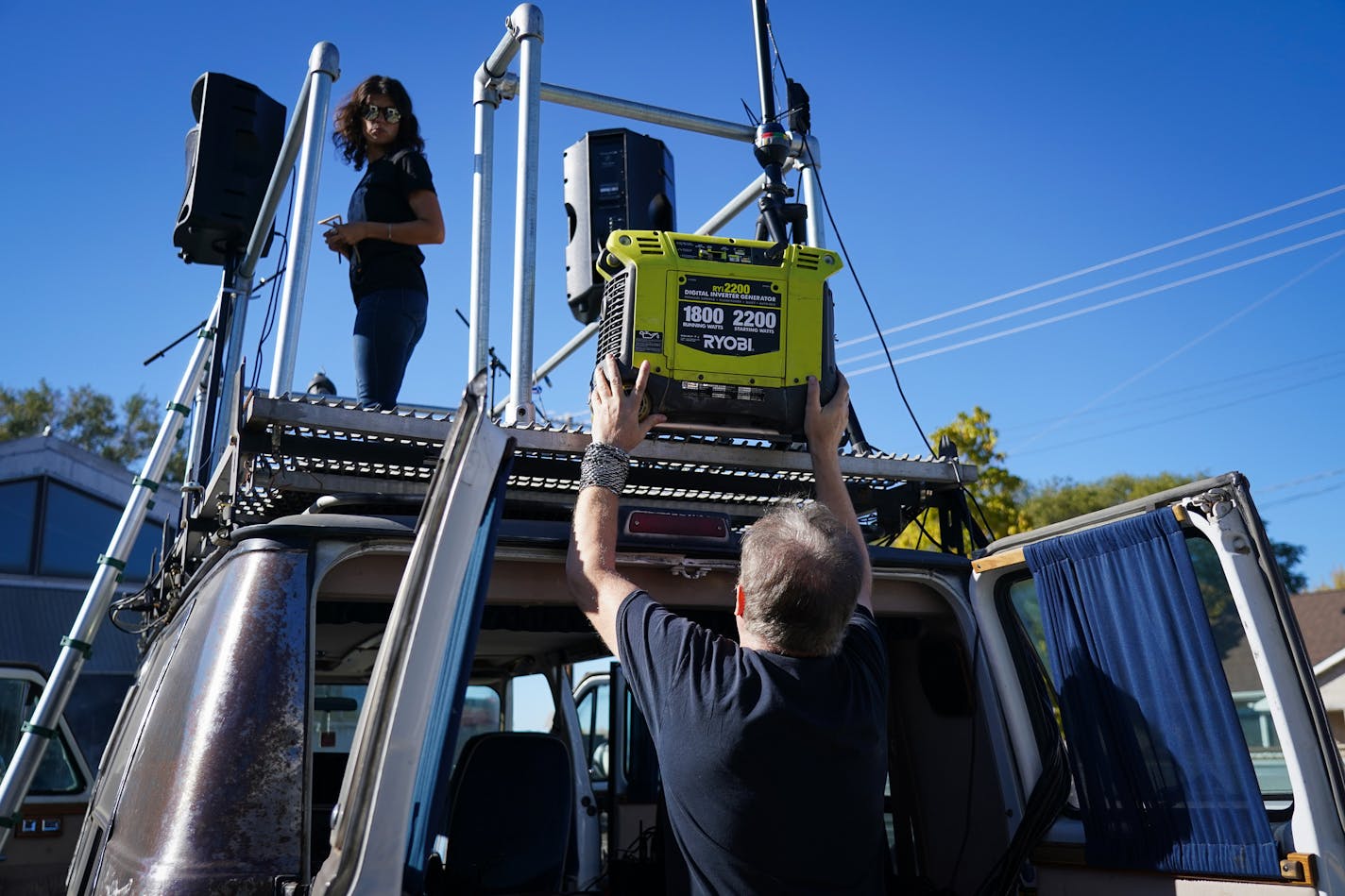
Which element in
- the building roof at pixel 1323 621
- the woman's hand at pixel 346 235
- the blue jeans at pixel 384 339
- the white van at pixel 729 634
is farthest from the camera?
the building roof at pixel 1323 621

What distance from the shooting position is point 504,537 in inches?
94.7

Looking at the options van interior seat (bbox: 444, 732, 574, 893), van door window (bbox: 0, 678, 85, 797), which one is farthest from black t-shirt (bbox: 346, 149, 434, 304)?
van door window (bbox: 0, 678, 85, 797)

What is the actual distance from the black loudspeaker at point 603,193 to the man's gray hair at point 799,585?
2.34 m

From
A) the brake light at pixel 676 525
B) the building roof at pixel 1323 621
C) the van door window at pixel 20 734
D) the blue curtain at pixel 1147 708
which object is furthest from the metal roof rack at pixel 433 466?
the building roof at pixel 1323 621

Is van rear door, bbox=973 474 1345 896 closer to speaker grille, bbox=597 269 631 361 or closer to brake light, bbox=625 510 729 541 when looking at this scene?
brake light, bbox=625 510 729 541

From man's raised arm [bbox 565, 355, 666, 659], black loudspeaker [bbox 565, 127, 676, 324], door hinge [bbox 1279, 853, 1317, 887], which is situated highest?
black loudspeaker [bbox 565, 127, 676, 324]

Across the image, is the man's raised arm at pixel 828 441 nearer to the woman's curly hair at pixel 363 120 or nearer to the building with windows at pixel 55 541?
the woman's curly hair at pixel 363 120

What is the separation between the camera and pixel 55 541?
13.5 metres

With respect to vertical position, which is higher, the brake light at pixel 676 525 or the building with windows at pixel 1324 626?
the building with windows at pixel 1324 626

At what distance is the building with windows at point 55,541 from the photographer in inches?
473

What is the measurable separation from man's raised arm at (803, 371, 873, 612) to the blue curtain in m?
0.49

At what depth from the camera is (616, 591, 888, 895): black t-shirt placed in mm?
2008

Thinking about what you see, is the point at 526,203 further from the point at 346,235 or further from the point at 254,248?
the point at 254,248

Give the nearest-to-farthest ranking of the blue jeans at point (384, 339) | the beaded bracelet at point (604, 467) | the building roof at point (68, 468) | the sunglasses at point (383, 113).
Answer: the beaded bracelet at point (604, 467)
the blue jeans at point (384, 339)
the sunglasses at point (383, 113)
the building roof at point (68, 468)
